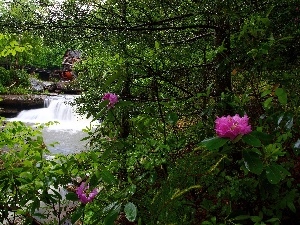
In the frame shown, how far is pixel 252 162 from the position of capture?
49.6 inches

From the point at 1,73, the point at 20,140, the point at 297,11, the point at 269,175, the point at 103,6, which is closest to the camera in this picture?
the point at 269,175

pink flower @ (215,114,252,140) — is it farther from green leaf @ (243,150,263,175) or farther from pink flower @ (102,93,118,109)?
pink flower @ (102,93,118,109)

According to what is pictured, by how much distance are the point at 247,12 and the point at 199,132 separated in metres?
0.93

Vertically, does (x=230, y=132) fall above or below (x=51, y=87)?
above


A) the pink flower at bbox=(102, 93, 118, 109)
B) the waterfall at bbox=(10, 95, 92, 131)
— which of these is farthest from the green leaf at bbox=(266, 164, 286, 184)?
the waterfall at bbox=(10, 95, 92, 131)

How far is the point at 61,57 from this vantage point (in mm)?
32562

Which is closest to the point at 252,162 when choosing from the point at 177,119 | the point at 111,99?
the point at 177,119

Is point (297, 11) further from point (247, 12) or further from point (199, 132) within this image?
point (199, 132)

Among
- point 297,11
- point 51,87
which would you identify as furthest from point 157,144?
point 51,87

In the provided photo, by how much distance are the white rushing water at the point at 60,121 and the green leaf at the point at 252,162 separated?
1079cm

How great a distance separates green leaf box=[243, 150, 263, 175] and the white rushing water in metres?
10.8

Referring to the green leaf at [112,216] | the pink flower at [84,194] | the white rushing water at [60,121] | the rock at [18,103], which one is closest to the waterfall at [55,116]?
the white rushing water at [60,121]

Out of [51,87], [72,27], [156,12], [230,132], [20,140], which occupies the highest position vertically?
[156,12]

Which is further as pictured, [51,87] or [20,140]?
[51,87]
